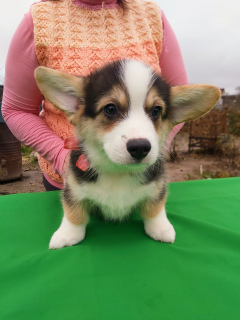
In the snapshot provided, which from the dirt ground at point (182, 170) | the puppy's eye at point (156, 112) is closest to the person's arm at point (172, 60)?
the puppy's eye at point (156, 112)

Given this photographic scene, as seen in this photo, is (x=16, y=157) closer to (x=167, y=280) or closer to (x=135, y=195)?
(x=135, y=195)

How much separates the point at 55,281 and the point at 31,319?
0.16 m

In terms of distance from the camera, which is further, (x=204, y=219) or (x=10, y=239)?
(x=204, y=219)

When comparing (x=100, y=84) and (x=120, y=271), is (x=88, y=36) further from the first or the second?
(x=120, y=271)

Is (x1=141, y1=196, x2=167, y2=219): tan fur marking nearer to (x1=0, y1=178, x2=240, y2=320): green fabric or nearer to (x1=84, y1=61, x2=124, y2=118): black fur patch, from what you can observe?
(x1=0, y1=178, x2=240, y2=320): green fabric

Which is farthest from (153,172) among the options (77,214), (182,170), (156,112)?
(182,170)

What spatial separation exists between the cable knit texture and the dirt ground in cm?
237

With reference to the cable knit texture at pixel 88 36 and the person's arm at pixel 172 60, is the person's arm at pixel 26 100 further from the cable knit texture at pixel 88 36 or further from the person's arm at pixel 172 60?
the person's arm at pixel 172 60

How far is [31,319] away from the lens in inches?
28.4

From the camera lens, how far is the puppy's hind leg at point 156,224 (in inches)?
45.2

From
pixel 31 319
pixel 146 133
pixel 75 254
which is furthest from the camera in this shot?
pixel 75 254

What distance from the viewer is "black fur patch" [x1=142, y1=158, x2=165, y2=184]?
1137mm

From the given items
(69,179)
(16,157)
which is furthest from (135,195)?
(16,157)

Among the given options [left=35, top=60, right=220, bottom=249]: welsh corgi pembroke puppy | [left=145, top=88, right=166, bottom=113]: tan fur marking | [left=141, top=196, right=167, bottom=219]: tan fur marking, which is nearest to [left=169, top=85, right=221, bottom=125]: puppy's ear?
[left=35, top=60, right=220, bottom=249]: welsh corgi pembroke puppy
